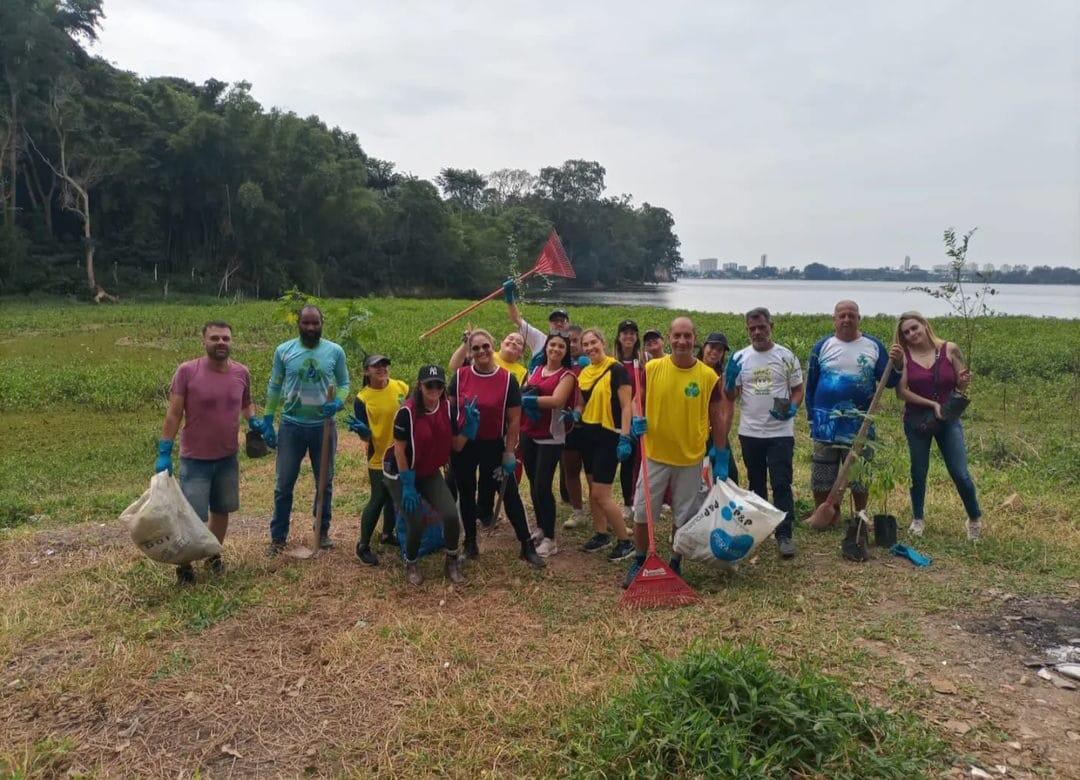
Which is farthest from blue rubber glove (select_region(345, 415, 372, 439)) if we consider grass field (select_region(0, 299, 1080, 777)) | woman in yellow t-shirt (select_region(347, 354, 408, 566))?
grass field (select_region(0, 299, 1080, 777))

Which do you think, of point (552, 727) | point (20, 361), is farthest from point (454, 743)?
point (20, 361)

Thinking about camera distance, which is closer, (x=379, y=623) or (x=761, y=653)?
(x=761, y=653)

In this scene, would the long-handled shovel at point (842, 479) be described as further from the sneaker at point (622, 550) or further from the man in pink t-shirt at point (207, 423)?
the man in pink t-shirt at point (207, 423)

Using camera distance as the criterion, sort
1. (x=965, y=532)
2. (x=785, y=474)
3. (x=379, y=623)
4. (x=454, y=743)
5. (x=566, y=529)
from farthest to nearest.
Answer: (x=566, y=529) → (x=965, y=532) → (x=785, y=474) → (x=379, y=623) → (x=454, y=743)

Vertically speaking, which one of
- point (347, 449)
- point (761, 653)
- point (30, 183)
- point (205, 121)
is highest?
point (205, 121)

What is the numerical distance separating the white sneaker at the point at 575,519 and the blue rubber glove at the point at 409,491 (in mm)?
1831

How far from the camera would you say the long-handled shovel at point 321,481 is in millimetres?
5391

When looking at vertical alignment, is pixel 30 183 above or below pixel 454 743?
above

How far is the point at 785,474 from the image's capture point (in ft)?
17.6

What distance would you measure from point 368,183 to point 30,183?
92.4ft

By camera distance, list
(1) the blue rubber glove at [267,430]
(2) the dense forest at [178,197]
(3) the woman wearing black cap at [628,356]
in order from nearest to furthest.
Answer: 1. (1) the blue rubber glove at [267,430]
2. (3) the woman wearing black cap at [628,356]
3. (2) the dense forest at [178,197]

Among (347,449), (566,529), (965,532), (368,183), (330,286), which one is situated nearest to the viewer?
(965,532)

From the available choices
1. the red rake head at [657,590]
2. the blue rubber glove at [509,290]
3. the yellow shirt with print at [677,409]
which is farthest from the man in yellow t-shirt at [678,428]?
the blue rubber glove at [509,290]

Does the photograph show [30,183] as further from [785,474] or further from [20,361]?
[785,474]
